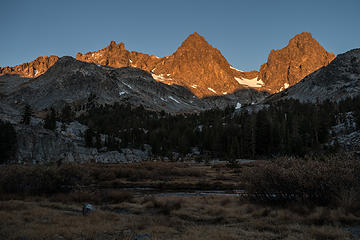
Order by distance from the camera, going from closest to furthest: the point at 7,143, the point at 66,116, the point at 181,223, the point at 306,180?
the point at 181,223 → the point at 306,180 → the point at 7,143 → the point at 66,116

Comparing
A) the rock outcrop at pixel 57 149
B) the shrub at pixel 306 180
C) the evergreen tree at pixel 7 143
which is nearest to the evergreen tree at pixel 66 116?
the rock outcrop at pixel 57 149

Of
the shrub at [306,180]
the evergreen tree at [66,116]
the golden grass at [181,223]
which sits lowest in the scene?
the golden grass at [181,223]

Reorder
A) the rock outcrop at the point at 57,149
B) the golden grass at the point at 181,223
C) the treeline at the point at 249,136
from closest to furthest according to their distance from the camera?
the golden grass at the point at 181,223, the rock outcrop at the point at 57,149, the treeline at the point at 249,136

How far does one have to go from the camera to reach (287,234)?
1355 cm

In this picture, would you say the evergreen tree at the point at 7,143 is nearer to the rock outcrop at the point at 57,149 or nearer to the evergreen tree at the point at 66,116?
the rock outcrop at the point at 57,149

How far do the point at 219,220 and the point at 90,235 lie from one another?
8589 mm

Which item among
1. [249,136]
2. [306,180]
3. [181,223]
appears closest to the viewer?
[181,223]

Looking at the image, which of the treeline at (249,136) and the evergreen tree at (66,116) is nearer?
the treeline at (249,136)

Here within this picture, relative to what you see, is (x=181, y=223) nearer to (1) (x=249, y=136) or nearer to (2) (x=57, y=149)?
(2) (x=57, y=149)

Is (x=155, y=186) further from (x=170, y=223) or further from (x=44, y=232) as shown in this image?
(x=44, y=232)

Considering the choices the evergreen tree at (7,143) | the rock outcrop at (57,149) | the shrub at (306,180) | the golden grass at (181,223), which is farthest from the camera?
the rock outcrop at (57,149)

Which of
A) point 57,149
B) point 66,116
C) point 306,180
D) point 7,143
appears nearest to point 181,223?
point 306,180

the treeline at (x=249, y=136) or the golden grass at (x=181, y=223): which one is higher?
the treeline at (x=249, y=136)

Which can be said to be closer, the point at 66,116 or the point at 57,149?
the point at 57,149
